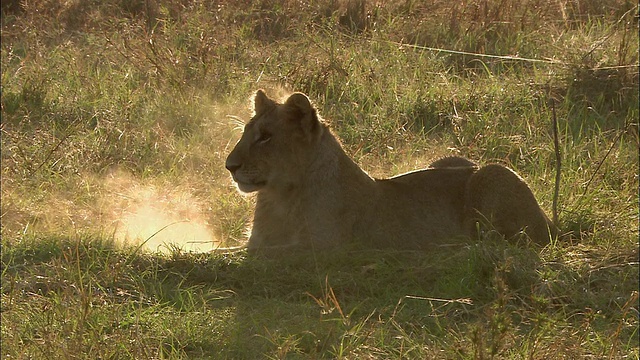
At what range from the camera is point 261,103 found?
6438 mm

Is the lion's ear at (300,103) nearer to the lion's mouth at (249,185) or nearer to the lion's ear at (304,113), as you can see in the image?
the lion's ear at (304,113)

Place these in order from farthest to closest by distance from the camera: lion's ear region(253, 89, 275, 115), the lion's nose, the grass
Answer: lion's ear region(253, 89, 275, 115)
the lion's nose
the grass

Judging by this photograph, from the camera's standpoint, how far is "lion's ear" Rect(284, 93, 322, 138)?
6223 millimetres

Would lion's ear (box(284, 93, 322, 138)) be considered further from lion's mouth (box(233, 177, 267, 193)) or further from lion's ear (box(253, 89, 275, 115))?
lion's mouth (box(233, 177, 267, 193))

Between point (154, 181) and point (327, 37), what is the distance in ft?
10.0

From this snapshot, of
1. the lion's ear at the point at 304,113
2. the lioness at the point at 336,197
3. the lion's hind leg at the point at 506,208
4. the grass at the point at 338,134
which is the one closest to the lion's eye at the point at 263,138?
the lioness at the point at 336,197

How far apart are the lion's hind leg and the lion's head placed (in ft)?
3.23

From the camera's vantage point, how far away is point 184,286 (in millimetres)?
5711

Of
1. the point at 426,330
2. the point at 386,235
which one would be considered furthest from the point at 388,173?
the point at 426,330

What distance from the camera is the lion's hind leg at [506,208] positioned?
6.44 meters

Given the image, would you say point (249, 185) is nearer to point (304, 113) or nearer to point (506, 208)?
point (304, 113)

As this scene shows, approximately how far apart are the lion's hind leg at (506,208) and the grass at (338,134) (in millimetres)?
198

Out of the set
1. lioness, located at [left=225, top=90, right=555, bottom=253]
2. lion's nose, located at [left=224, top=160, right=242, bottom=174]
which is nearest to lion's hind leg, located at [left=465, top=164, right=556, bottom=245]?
lioness, located at [left=225, top=90, right=555, bottom=253]

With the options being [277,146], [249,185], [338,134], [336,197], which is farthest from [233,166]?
[338,134]
